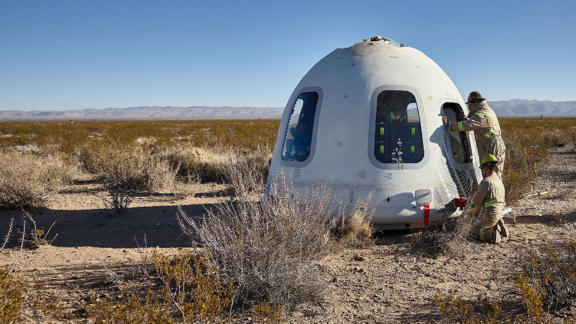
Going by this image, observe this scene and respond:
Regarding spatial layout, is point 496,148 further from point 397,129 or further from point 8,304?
point 8,304

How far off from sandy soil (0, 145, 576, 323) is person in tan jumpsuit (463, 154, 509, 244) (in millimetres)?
158

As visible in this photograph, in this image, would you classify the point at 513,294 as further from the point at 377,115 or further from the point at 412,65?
the point at 412,65

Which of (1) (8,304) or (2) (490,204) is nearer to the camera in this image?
(1) (8,304)

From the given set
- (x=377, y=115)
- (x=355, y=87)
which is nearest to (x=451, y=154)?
(x=377, y=115)

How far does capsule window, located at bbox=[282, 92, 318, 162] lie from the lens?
20.6ft

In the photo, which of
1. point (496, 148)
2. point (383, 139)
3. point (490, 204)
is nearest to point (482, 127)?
point (496, 148)

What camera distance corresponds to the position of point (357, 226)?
565 cm

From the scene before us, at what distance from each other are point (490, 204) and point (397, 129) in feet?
4.85

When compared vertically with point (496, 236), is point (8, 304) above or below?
above

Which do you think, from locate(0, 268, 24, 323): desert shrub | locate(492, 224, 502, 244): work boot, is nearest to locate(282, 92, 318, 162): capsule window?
locate(492, 224, 502, 244): work boot

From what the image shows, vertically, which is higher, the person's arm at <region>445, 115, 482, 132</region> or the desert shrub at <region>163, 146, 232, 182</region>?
the person's arm at <region>445, 115, 482, 132</region>

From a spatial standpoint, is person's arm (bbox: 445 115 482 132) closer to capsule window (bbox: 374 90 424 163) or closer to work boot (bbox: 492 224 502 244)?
capsule window (bbox: 374 90 424 163)

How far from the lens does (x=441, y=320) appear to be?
146 inches

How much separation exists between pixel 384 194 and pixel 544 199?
488 centimetres
